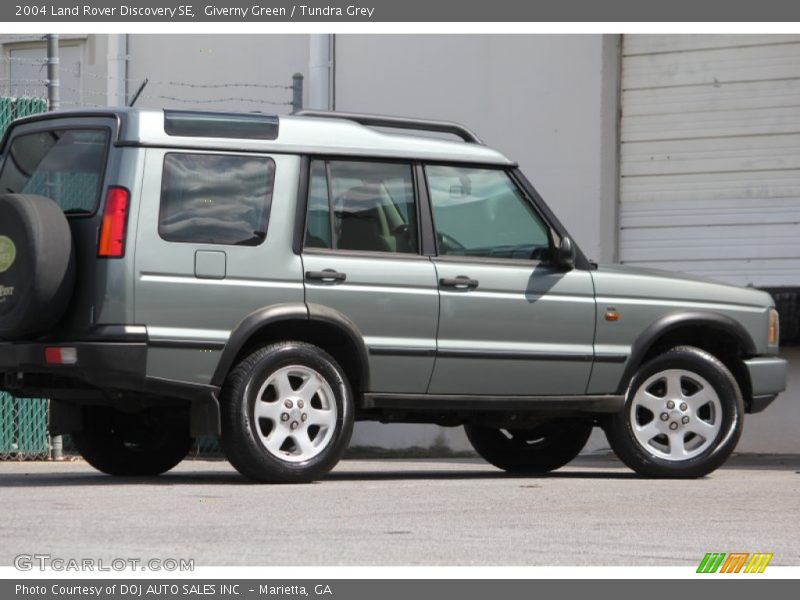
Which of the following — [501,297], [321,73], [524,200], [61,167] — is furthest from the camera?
[321,73]

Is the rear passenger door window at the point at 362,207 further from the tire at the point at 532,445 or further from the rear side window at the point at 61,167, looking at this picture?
the tire at the point at 532,445

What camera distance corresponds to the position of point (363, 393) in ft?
30.7

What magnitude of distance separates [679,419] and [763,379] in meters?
0.70

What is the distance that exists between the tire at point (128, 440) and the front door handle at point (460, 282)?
1.76m

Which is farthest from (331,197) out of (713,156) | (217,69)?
(217,69)

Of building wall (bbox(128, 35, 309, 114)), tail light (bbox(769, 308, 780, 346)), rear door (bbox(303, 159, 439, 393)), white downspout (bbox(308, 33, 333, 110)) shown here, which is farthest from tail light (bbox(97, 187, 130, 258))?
building wall (bbox(128, 35, 309, 114))

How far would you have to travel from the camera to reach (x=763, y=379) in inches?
417

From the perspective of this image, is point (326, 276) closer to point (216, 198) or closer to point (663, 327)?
point (216, 198)

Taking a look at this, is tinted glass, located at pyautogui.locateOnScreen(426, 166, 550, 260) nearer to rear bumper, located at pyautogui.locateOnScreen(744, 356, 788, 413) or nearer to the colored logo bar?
rear bumper, located at pyautogui.locateOnScreen(744, 356, 788, 413)

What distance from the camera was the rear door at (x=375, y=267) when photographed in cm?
925

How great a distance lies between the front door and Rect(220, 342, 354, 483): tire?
Answer: 0.72 m

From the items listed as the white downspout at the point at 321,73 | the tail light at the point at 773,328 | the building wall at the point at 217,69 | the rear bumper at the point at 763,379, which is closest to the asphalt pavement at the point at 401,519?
the rear bumper at the point at 763,379

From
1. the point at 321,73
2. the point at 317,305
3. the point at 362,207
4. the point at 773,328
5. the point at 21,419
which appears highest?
the point at 321,73

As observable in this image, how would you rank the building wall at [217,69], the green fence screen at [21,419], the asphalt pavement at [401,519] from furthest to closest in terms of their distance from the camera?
the building wall at [217,69] < the green fence screen at [21,419] < the asphalt pavement at [401,519]
